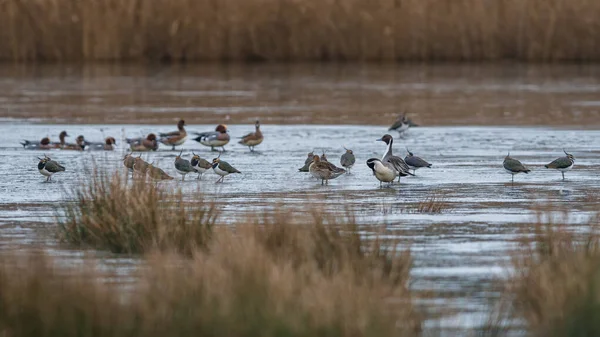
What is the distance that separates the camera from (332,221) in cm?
1005

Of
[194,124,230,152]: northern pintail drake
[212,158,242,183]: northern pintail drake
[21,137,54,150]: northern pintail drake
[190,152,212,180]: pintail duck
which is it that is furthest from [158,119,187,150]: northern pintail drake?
[212,158,242,183]: northern pintail drake

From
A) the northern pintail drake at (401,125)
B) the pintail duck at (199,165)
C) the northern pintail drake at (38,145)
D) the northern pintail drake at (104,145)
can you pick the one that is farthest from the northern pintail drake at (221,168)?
the northern pintail drake at (401,125)

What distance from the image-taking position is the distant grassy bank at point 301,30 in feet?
125

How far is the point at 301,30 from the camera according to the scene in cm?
3884

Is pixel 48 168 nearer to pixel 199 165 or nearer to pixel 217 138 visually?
pixel 199 165

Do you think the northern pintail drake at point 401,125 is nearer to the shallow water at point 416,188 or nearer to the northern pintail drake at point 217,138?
the shallow water at point 416,188

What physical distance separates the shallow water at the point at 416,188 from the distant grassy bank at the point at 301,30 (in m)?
14.1

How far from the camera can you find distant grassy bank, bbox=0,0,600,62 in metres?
38.2

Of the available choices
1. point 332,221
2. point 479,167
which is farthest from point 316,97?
point 332,221

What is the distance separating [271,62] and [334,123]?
15020 mm

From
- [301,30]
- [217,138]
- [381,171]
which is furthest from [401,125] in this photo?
[301,30]

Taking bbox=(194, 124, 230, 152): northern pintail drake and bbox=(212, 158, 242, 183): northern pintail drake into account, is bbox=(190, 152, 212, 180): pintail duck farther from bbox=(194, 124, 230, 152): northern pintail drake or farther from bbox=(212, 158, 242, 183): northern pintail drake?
bbox=(194, 124, 230, 152): northern pintail drake

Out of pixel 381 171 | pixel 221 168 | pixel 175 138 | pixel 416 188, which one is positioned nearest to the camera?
pixel 381 171

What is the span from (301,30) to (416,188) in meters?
23.8
